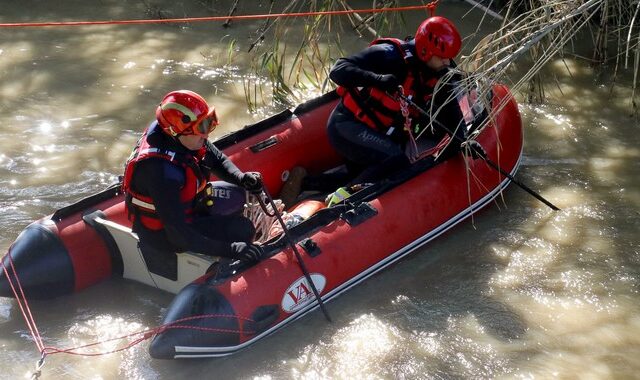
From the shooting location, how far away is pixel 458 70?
384 centimetres

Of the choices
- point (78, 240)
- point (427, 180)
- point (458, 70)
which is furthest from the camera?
point (427, 180)

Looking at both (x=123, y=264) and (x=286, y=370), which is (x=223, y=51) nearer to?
(x=123, y=264)

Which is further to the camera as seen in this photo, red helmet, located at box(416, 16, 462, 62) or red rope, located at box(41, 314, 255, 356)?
red helmet, located at box(416, 16, 462, 62)

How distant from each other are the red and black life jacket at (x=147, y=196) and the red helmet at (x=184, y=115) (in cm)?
11

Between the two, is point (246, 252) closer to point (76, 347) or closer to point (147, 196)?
point (147, 196)

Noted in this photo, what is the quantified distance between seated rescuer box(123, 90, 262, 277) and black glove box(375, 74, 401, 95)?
3.05 feet

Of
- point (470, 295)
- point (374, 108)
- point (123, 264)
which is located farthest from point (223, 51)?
point (470, 295)

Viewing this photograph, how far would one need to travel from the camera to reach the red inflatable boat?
13.7ft

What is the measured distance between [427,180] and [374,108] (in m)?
0.53

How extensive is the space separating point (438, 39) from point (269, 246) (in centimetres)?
153

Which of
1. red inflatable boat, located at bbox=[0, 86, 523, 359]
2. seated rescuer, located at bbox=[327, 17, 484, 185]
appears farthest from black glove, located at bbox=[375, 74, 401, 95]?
red inflatable boat, located at bbox=[0, 86, 523, 359]

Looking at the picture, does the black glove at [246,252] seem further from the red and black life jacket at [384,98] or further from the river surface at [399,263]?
the red and black life jacket at [384,98]

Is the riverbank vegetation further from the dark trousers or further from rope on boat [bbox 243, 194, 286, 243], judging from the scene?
rope on boat [bbox 243, 194, 286, 243]

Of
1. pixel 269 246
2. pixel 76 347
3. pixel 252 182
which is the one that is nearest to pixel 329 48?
pixel 252 182
